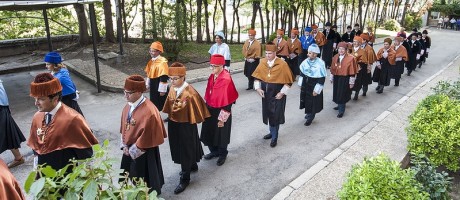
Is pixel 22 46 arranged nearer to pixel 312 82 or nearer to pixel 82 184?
pixel 312 82

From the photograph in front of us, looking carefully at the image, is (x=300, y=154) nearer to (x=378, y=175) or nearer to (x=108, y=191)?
(x=378, y=175)

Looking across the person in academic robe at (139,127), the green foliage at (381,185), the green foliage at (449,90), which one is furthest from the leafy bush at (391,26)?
the person in academic robe at (139,127)

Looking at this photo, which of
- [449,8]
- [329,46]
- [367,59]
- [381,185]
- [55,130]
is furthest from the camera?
[449,8]

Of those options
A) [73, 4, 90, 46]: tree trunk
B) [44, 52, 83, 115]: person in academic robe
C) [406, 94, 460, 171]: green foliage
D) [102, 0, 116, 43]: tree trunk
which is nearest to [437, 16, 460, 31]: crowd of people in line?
[102, 0, 116, 43]: tree trunk

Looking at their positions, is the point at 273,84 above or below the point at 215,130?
above

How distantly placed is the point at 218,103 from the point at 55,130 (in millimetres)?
2647

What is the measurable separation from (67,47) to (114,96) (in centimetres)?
748

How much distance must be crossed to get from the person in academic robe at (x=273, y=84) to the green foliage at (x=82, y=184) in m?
5.19

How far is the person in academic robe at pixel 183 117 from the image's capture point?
556cm

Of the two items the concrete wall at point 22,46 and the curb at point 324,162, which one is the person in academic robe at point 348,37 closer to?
the curb at point 324,162

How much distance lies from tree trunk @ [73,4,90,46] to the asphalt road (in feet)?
14.0

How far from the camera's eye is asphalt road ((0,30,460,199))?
6.09 m

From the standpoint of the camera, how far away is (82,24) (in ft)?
55.4

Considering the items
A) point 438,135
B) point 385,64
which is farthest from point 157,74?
point 385,64
